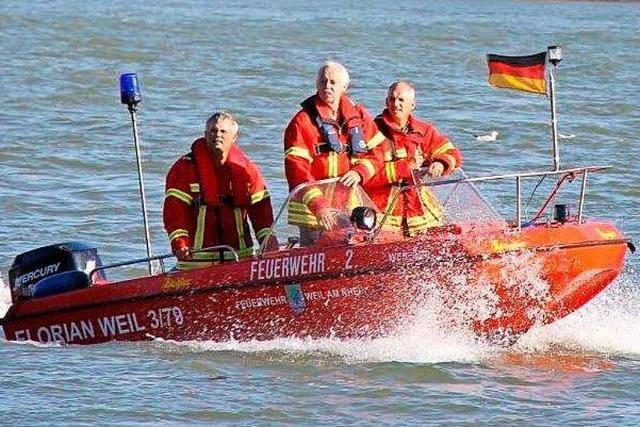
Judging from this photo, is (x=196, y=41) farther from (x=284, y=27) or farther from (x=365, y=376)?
(x=365, y=376)

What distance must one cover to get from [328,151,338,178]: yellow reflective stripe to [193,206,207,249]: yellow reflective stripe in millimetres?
776

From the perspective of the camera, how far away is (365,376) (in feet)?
29.4

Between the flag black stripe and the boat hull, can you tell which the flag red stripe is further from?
the boat hull

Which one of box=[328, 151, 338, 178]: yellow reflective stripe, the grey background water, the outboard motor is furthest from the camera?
the outboard motor

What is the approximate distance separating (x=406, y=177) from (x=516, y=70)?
92cm

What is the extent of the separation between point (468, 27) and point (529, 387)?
25973 millimetres

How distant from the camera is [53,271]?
9867 mm

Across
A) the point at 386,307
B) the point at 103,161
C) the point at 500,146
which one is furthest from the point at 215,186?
the point at 500,146

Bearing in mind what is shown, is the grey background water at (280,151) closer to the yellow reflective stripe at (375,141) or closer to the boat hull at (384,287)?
the boat hull at (384,287)

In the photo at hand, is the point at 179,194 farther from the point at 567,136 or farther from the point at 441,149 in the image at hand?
the point at 567,136

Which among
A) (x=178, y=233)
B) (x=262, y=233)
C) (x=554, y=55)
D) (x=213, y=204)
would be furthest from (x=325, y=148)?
(x=554, y=55)

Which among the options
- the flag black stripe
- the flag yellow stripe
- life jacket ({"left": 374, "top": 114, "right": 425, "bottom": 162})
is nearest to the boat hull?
life jacket ({"left": 374, "top": 114, "right": 425, "bottom": 162})

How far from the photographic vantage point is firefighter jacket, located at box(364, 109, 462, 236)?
30.9 feet

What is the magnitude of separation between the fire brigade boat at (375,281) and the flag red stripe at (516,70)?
67 cm
